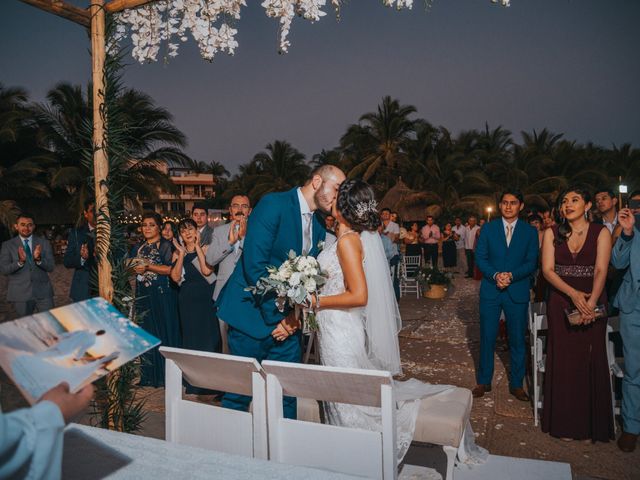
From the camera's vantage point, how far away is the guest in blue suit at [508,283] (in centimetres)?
527

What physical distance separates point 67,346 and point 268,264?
2.06m

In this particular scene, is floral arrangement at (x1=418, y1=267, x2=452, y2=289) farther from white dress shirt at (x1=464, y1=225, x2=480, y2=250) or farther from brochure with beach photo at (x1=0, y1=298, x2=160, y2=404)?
brochure with beach photo at (x1=0, y1=298, x2=160, y2=404)

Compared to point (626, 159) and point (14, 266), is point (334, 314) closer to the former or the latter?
point (14, 266)

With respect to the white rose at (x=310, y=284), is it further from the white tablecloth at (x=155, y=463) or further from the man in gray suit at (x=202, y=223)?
the man in gray suit at (x=202, y=223)

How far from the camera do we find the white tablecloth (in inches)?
71.6

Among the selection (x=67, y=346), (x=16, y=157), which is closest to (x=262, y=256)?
(x=67, y=346)

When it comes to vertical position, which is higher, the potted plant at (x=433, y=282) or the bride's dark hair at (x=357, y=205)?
the bride's dark hair at (x=357, y=205)

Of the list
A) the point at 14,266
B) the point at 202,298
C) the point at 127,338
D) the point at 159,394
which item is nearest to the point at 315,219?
the point at 202,298

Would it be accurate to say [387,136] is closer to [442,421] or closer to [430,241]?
[430,241]

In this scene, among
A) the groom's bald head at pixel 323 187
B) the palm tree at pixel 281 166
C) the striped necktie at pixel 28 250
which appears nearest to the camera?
the groom's bald head at pixel 323 187

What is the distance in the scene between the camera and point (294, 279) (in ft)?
10.7

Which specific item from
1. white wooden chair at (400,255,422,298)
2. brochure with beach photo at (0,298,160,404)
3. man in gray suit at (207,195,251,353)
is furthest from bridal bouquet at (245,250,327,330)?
white wooden chair at (400,255,422,298)

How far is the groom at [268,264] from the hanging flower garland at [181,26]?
1.12 metres

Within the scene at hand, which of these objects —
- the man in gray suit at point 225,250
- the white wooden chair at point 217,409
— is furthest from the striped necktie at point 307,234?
the man in gray suit at point 225,250
